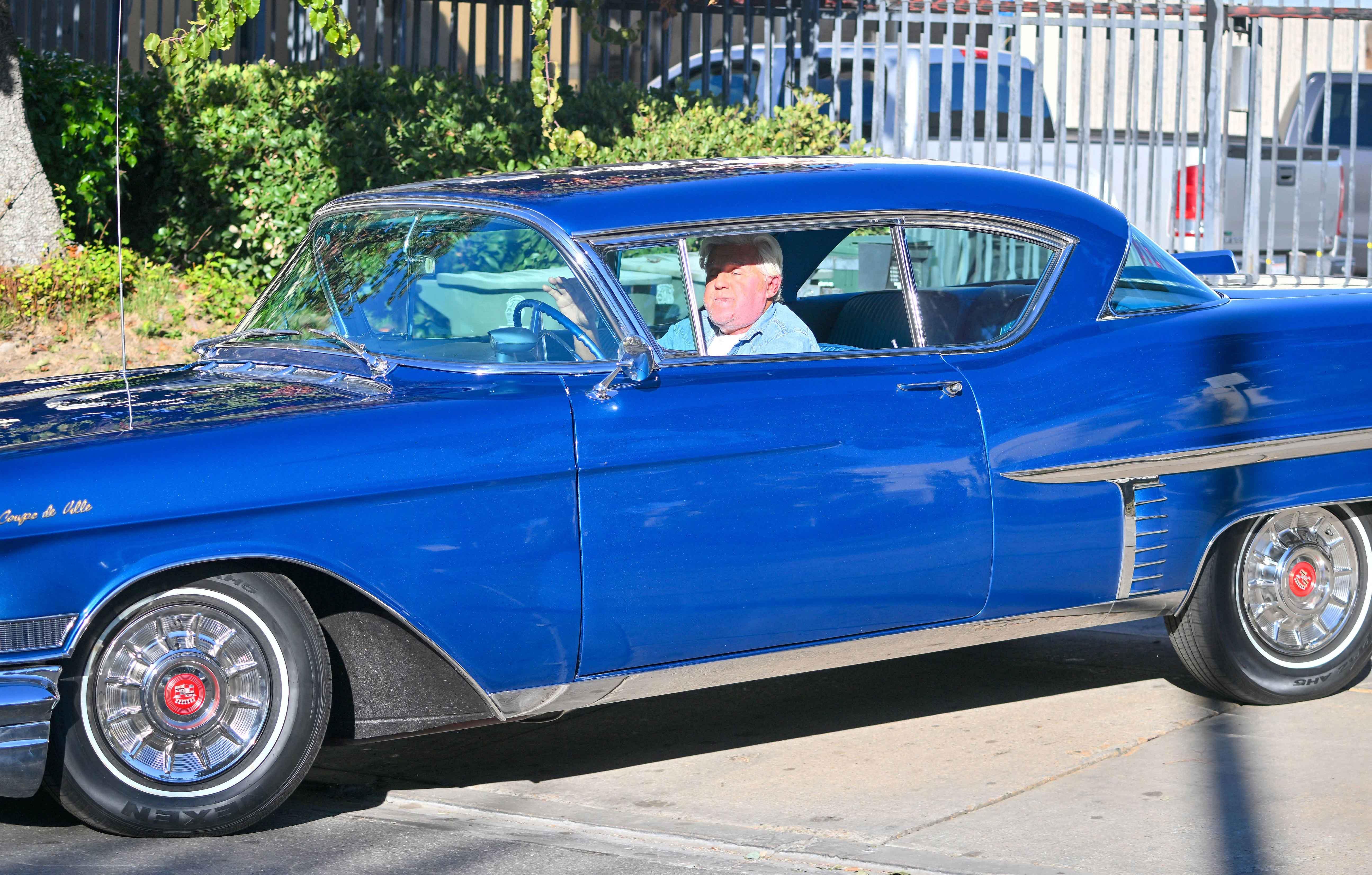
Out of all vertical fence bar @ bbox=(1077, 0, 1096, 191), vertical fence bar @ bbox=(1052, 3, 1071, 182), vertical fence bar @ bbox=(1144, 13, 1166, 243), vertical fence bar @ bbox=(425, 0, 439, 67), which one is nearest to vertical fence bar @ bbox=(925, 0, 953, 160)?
vertical fence bar @ bbox=(1052, 3, 1071, 182)

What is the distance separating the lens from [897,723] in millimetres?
5301

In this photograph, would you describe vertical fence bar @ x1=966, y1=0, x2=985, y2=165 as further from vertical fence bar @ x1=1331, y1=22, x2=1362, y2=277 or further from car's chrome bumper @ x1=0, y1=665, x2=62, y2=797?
car's chrome bumper @ x1=0, y1=665, x2=62, y2=797

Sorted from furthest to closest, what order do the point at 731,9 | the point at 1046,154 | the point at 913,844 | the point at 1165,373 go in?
the point at 1046,154 → the point at 731,9 → the point at 1165,373 → the point at 913,844

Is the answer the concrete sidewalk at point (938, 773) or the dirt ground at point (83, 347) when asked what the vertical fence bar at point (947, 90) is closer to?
the dirt ground at point (83, 347)

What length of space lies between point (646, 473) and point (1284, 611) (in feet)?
7.84

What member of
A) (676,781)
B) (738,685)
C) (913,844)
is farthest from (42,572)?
(738,685)

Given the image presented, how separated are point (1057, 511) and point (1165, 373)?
1.82 feet

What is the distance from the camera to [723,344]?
185 inches

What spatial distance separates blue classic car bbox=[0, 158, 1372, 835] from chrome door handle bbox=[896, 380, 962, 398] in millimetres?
14

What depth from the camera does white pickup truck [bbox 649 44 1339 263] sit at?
11.9 m

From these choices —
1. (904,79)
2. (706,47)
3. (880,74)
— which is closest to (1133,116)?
(904,79)

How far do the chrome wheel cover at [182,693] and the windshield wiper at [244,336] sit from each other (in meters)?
1.12

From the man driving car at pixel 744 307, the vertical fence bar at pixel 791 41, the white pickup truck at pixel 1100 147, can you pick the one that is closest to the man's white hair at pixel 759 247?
the man driving car at pixel 744 307

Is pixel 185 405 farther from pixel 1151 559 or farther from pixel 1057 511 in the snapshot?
pixel 1151 559
